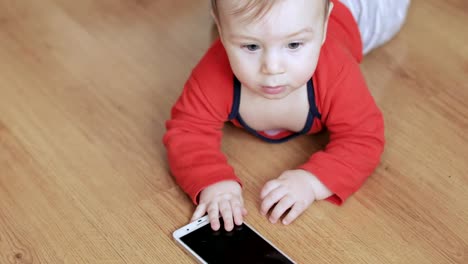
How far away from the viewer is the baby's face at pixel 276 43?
792 millimetres

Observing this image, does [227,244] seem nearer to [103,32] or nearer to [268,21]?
[268,21]

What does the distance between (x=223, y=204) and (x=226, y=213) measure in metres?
0.02

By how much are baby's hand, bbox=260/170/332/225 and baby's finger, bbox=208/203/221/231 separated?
7cm

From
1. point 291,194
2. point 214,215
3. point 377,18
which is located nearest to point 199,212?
point 214,215

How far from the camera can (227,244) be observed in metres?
0.85

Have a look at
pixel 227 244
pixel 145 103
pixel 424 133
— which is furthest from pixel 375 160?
pixel 145 103

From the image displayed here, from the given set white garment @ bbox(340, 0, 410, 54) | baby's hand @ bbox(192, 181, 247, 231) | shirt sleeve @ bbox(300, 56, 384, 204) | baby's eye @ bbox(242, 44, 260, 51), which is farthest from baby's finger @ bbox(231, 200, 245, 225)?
white garment @ bbox(340, 0, 410, 54)

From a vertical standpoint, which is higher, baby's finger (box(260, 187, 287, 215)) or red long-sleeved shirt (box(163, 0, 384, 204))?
red long-sleeved shirt (box(163, 0, 384, 204))

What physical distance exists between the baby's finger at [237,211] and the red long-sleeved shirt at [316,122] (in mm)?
41

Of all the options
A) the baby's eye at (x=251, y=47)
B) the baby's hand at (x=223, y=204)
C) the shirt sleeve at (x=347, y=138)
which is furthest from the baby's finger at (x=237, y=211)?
the baby's eye at (x=251, y=47)

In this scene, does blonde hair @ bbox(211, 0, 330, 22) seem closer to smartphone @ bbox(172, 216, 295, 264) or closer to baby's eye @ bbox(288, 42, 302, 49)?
baby's eye @ bbox(288, 42, 302, 49)

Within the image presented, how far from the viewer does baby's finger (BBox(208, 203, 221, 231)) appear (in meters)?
0.86

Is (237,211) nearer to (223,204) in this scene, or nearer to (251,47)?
(223,204)

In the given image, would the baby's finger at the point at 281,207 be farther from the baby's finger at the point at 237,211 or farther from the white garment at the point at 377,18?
the white garment at the point at 377,18
